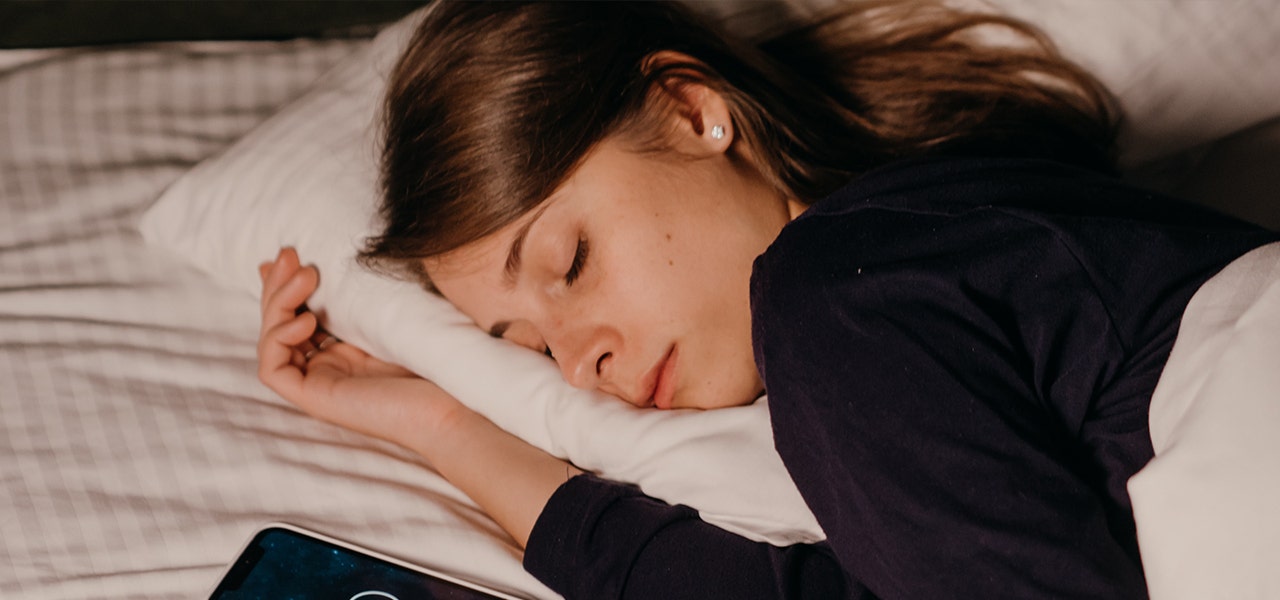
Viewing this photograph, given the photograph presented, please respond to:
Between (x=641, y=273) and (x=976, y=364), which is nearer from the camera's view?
(x=976, y=364)

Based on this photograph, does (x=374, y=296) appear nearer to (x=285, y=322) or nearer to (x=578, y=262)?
(x=285, y=322)

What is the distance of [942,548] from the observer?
74 centimetres

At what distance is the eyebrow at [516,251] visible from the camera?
93 cm

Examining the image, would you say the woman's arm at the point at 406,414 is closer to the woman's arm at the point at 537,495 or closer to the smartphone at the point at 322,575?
the woman's arm at the point at 537,495

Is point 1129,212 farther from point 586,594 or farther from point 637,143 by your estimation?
point 586,594

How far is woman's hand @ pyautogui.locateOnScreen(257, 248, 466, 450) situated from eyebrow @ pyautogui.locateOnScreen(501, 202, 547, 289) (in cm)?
20

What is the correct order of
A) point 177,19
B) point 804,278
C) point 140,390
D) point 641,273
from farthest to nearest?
1. point 177,19
2. point 140,390
3. point 641,273
4. point 804,278

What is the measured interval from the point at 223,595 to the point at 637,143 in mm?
500

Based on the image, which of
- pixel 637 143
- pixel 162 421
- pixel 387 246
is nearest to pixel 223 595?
pixel 162 421

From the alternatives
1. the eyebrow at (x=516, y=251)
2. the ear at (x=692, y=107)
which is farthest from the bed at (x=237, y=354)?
the ear at (x=692, y=107)

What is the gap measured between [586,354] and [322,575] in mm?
279

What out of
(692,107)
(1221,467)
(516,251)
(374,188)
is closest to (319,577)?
(516,251)

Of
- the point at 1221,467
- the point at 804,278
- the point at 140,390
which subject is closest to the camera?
the point at 1221,467

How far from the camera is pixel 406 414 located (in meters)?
1.07
